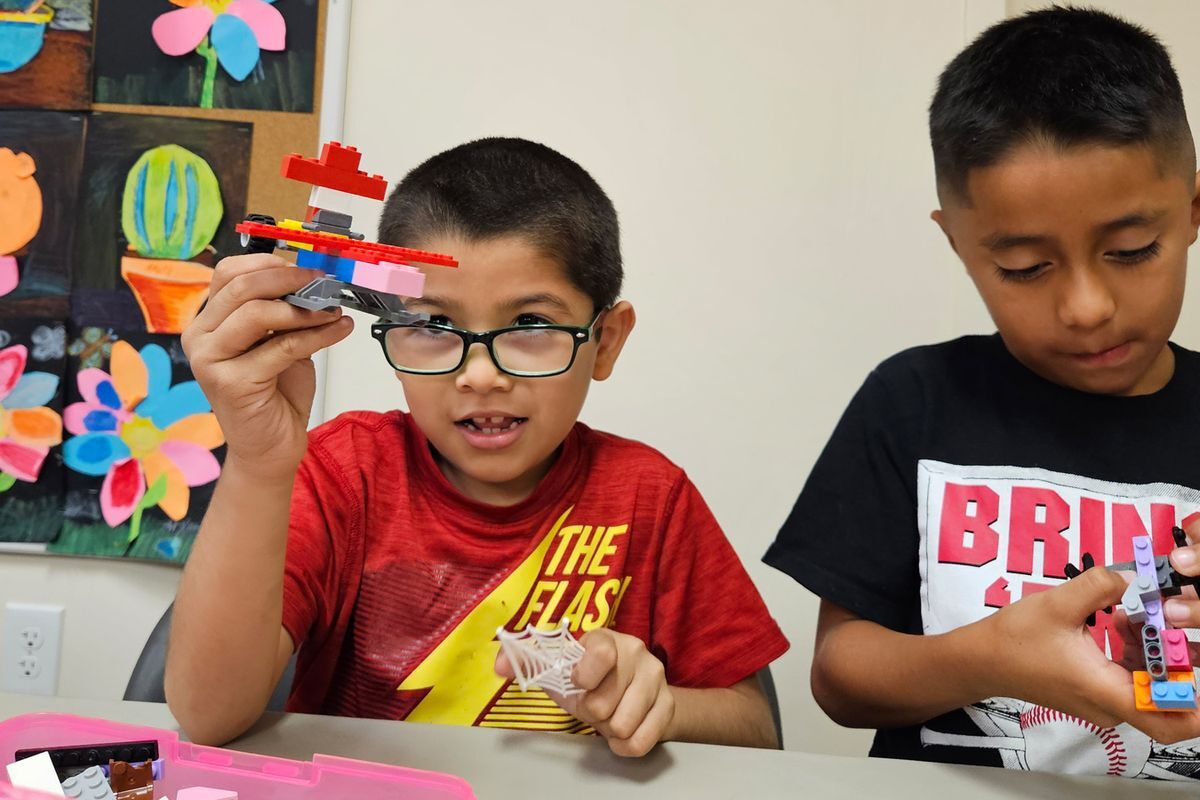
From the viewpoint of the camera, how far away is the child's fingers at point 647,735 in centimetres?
65

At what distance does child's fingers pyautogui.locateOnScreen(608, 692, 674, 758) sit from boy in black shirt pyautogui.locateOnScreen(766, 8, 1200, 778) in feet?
0.79

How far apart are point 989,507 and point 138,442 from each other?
1.22m

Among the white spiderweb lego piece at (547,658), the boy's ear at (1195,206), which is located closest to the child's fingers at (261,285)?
the white spiderweb lego piece at (547,658)

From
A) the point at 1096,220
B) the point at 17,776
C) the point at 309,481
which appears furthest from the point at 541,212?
the point at 17,776

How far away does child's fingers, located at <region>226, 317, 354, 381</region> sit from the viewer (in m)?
0.62

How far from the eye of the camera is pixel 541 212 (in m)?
0.89

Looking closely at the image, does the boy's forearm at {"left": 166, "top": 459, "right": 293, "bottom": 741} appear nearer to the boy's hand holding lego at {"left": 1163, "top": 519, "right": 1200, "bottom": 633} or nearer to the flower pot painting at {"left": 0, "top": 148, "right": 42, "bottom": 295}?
the boy's hand holding lego at {"left": 1163, "top": 519, "right": 1200, "bottom": 633}

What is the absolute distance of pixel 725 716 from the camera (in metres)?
0.83

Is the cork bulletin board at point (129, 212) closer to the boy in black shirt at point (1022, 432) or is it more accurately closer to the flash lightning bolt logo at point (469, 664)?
the flash lightning bolt logo at point (469, 664)

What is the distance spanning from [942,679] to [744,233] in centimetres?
83

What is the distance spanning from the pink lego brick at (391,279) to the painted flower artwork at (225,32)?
109cm

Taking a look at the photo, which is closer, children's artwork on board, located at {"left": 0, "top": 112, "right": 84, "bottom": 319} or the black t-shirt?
the black t-shirt

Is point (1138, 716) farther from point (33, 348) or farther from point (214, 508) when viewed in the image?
point (33, 348)

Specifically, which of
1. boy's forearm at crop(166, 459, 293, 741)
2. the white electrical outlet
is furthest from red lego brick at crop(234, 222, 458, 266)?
the white electrical outlet
